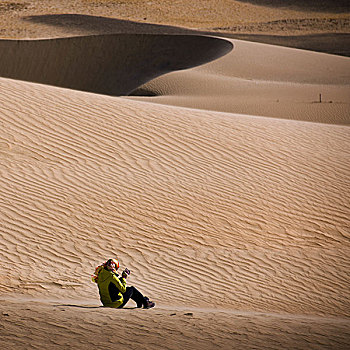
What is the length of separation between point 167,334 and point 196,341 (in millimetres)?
268

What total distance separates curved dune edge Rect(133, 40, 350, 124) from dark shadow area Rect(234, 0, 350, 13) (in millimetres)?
28605

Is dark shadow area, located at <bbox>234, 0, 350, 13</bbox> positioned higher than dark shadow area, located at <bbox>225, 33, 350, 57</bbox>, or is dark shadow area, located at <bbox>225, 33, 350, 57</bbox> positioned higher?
dark shadow area, located at <bbox>234, 0, 350, 13</bbox>

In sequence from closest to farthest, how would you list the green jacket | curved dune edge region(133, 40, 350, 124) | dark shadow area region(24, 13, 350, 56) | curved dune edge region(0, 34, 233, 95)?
the green jacket < curved dune edge region(133, 40, 350, 124) < curved dune edge region(0, 34, 233, 95) < dark shadow area region(24, 13, 350, 56)

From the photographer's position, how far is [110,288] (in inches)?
234

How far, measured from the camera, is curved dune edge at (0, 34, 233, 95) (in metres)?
30.8

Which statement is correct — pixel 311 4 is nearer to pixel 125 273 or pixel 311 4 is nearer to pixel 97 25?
pixel 97 25

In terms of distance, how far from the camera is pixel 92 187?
9.92 meters

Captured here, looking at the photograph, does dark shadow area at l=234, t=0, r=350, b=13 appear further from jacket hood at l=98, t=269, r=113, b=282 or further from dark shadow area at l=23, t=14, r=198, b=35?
jacket hood at l=98, t=269, r=113, b=282

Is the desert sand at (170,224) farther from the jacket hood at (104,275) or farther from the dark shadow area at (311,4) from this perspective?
the dark shadow area at (311,4)

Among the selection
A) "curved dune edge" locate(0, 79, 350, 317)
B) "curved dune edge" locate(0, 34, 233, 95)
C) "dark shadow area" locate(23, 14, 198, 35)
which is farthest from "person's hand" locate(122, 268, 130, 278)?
"dark shadow area" locate(23, 14, 198, 35)

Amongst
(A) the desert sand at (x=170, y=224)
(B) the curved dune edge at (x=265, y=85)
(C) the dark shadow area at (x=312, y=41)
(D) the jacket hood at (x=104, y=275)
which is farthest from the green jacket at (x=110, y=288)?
(C) the dark shadow area at (x=312, y=41)

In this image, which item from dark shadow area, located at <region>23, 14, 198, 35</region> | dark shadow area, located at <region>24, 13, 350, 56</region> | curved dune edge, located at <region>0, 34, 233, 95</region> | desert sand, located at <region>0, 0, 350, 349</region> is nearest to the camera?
desert sand, located at <region>0, 0, 350, 349</region>

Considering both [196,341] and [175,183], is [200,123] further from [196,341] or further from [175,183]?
[196,341]

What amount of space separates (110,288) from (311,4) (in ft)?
195
